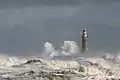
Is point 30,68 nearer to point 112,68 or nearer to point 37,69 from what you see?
point 37,69

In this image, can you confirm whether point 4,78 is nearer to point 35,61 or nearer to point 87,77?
point 87,77

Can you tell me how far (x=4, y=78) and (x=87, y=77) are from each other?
90.2ft

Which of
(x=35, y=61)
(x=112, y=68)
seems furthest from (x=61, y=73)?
(x=112, y=68)

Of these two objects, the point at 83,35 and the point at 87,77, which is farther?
the point at 83,35

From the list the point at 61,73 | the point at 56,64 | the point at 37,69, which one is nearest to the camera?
the point at 61,73

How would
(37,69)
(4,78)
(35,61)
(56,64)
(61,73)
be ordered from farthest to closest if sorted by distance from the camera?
1. (56,64)
2. (35,61)
3. (37,69)
4. (61,73)
5. (4,78)

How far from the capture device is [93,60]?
652 ft

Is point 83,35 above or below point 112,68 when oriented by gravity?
above

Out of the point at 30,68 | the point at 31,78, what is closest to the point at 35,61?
the point at 30,68

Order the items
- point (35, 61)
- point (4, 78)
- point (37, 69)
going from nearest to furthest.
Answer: point (4, 78)
point (37, 69)
point (35, 61)

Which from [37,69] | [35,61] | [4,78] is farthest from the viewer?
[35,61]

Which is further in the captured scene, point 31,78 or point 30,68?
point 30,68

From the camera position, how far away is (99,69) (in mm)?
184875

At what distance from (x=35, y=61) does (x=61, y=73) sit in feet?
105
